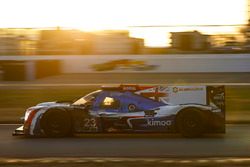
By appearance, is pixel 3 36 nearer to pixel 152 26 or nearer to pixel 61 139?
pixel 152 26

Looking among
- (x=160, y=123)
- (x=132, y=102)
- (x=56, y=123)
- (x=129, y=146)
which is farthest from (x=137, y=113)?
(x=56, y=123)

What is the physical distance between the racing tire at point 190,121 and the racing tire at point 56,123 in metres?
2.15

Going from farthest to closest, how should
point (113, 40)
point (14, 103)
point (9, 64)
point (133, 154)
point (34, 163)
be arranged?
point (113, 40)
point (9, 64)
point (14, 103)
point (133, 154)
point (34, 163)

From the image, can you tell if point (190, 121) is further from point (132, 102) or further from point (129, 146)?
point (129, 146)

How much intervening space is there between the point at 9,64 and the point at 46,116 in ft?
59.7

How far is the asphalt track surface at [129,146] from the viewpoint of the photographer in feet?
32.7

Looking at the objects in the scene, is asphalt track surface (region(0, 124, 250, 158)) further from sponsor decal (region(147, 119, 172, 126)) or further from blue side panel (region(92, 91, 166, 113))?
blue side panel (region(92, 91, 166, 113))

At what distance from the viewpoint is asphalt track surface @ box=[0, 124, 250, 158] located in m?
9.97

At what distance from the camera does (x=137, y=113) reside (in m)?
11.6

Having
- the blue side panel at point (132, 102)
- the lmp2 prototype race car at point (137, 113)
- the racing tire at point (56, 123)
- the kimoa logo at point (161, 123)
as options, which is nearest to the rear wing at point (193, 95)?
the lmp2 prototype race car at point (137, 113)

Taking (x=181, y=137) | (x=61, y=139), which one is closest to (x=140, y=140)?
(x=181, y=137)

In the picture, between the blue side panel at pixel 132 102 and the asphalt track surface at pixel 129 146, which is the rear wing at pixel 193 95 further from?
the asphalt track surface at pixel 129 146

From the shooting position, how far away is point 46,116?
38.6 ft

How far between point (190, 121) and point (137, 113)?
1019 mm
